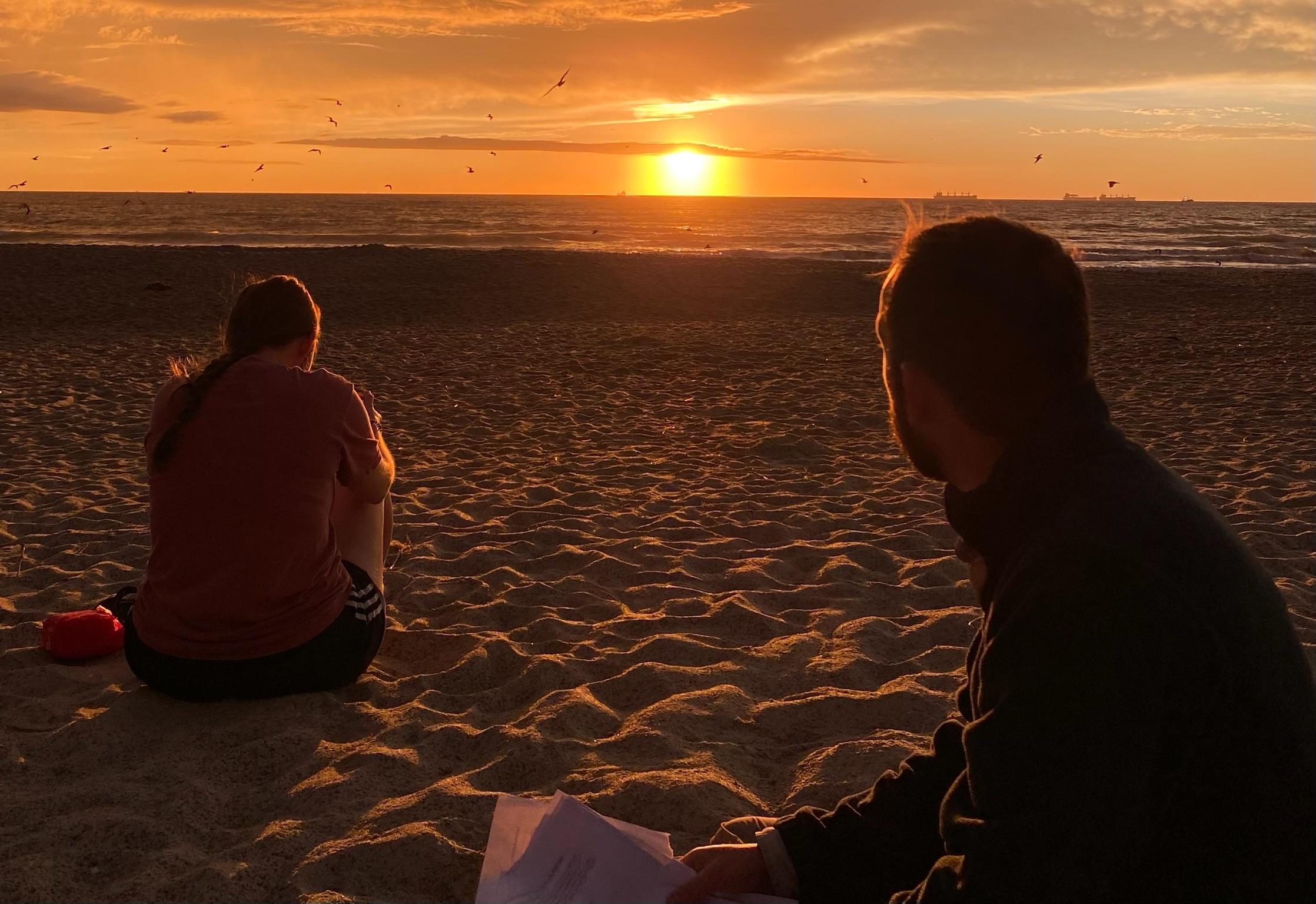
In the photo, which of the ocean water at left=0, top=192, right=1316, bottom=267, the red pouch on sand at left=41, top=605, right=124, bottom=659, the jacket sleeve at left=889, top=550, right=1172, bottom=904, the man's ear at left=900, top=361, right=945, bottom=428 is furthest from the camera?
the ocean water at left=0, top=192, right=1316, bottom=267

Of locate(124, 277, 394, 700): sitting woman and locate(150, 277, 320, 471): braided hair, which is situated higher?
locate(150, 277, 320, 471): braided hair

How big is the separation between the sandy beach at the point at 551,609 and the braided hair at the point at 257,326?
3.06ft

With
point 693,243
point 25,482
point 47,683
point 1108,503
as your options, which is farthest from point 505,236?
point 1108,503

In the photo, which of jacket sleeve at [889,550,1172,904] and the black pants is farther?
the black pants

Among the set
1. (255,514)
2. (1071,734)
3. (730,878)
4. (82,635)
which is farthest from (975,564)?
(82,635)

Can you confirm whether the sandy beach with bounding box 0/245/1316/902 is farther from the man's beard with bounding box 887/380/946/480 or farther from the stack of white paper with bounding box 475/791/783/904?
the man's beard with bounding box 887/380/946/480

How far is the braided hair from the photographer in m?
3.04

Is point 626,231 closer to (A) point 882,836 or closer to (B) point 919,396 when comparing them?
(A) point 882,836

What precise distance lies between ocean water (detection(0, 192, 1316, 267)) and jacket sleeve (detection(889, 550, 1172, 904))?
19845mm

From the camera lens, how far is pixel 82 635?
11.8ft

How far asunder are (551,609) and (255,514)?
1.36 metres

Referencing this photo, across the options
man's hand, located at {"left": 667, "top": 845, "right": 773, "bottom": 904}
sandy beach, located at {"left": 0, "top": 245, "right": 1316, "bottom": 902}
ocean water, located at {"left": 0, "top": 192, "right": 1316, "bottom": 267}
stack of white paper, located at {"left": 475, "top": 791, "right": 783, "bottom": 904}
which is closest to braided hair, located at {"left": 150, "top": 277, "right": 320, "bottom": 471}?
sandy beach, located at {"left": 0, "top": 245, "right": 1316, "bottom": 902}

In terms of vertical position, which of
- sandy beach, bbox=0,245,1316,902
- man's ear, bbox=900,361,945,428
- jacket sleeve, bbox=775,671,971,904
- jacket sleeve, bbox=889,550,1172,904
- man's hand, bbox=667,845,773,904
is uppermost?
man's ear, bbox=900,361,945,428

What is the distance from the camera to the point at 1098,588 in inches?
50.8
